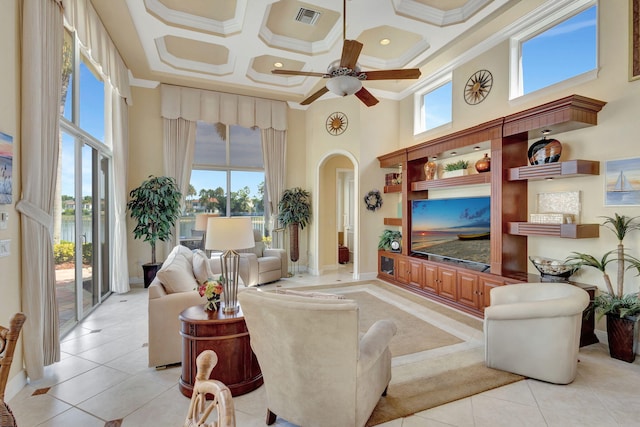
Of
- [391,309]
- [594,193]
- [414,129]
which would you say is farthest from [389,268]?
[594,193]

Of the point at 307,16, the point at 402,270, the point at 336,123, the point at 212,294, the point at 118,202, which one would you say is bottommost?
the point at 402,270

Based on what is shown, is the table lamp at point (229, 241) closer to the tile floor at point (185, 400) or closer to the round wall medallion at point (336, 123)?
the tile floor at point (185, 400)

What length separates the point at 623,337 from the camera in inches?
116

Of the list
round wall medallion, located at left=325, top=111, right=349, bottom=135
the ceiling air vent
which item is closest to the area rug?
round wall medallion, located at left=325, top=111, right=349, bottom=135

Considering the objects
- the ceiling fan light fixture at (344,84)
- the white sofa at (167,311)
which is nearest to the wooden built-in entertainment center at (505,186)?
the ceiling fan light fixture at (344,84)

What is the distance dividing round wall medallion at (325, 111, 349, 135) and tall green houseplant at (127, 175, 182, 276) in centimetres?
342

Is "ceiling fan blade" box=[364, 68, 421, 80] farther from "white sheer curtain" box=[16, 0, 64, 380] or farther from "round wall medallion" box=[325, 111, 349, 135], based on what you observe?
"round wall medallion" box=[325, 111, 349, 135]

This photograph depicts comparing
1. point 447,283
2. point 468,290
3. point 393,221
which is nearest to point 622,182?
point 468,290

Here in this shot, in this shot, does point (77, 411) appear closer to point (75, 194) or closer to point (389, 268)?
point (75, 194)

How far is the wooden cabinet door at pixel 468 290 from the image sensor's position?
14.1ft

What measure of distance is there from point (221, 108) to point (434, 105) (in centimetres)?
440

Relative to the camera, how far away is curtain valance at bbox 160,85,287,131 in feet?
21.0

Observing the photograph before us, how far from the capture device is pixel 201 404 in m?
0.92

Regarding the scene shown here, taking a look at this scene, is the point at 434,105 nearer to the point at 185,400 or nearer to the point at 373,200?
the point at 373,200
